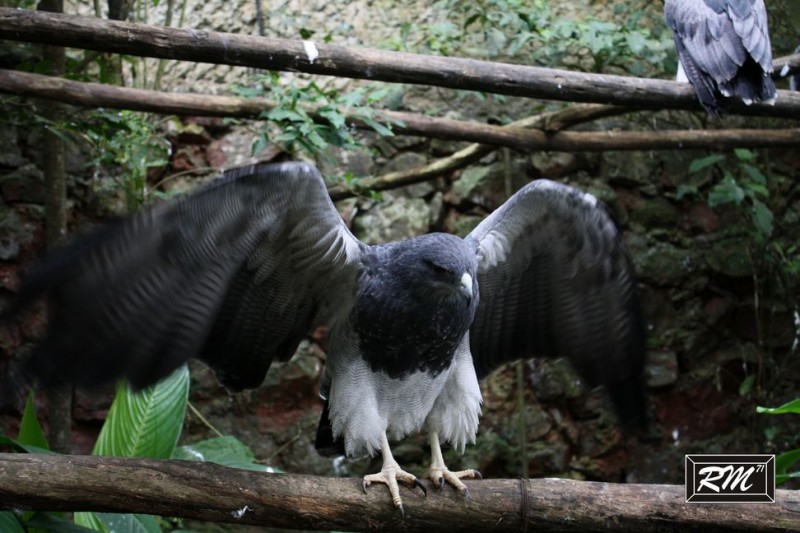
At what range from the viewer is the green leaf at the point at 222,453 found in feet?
12.6

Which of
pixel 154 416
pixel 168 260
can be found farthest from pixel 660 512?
pixel 154 416

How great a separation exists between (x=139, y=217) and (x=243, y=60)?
1029 mm

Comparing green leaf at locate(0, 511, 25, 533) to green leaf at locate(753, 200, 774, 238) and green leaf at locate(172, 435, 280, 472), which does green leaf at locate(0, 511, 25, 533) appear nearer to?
green leaf at locate(172, 435, 280, 472)

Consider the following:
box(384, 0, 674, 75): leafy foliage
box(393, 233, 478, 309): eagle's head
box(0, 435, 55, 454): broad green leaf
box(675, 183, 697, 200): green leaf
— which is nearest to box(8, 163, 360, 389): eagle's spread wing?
box(393, 233, 478, 309): eagle's head

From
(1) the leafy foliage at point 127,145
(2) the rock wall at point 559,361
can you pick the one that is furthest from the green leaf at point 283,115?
(2) the rock wall at point 559,361

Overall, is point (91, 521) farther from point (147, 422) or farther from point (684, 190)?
point (684, 190)

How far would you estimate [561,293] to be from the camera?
10.9 ft

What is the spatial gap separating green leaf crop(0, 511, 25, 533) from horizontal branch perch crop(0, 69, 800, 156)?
1777 millimetres

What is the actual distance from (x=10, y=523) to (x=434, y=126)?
8.69 ft

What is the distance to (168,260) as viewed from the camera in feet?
8.25

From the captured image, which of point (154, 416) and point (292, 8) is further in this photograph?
point (292, 8)

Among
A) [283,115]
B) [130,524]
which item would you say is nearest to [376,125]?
[283,115]

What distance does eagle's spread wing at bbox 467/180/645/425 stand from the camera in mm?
3057

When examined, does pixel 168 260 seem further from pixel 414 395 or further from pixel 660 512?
pixel 660 512
